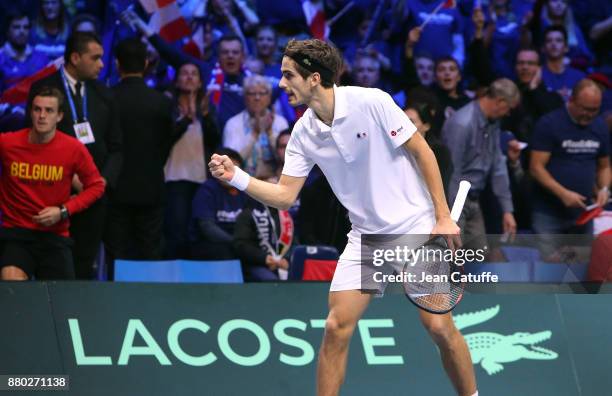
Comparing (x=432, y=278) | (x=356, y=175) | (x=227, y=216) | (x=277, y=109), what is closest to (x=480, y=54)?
(x=277, y=109)

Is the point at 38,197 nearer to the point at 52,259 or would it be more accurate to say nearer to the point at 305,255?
the point at 52,259

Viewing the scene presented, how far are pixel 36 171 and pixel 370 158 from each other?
9.71 ft

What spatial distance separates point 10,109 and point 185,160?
1.41m

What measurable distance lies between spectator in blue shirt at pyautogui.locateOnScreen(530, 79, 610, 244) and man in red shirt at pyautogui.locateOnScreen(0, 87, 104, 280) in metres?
3.64

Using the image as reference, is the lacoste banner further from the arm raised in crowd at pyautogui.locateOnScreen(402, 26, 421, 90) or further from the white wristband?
the arm raised in crowd at pyautogui.locateOnScreen(402, 26, 421, 90)

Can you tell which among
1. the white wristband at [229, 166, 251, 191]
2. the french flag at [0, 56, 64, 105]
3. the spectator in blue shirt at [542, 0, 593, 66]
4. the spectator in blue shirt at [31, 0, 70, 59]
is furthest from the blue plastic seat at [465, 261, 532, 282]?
the spectator in blue shirt at [31, 0, 70, 59]

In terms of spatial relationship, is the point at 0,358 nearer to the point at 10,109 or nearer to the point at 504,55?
the point at 10,109

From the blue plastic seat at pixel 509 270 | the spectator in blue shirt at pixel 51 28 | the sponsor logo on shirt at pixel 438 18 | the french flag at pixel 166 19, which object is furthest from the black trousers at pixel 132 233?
the sponsor logo on shirt at pixel 438 18

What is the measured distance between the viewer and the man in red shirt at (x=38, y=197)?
→ 330 inches

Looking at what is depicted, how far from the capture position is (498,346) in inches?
305

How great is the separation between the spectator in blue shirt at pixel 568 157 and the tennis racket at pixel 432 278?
12.0 feet

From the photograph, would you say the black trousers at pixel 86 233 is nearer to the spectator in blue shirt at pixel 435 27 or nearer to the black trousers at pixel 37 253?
the black trousers at pixel 37 253

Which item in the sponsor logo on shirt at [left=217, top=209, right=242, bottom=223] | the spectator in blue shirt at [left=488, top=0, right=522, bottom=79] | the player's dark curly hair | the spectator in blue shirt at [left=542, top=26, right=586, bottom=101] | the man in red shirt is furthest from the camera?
the spectator in blue shirt at [left=488, top=0, right=522, bottom=79]

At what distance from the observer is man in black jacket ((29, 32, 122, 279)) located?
9023 millimetres
